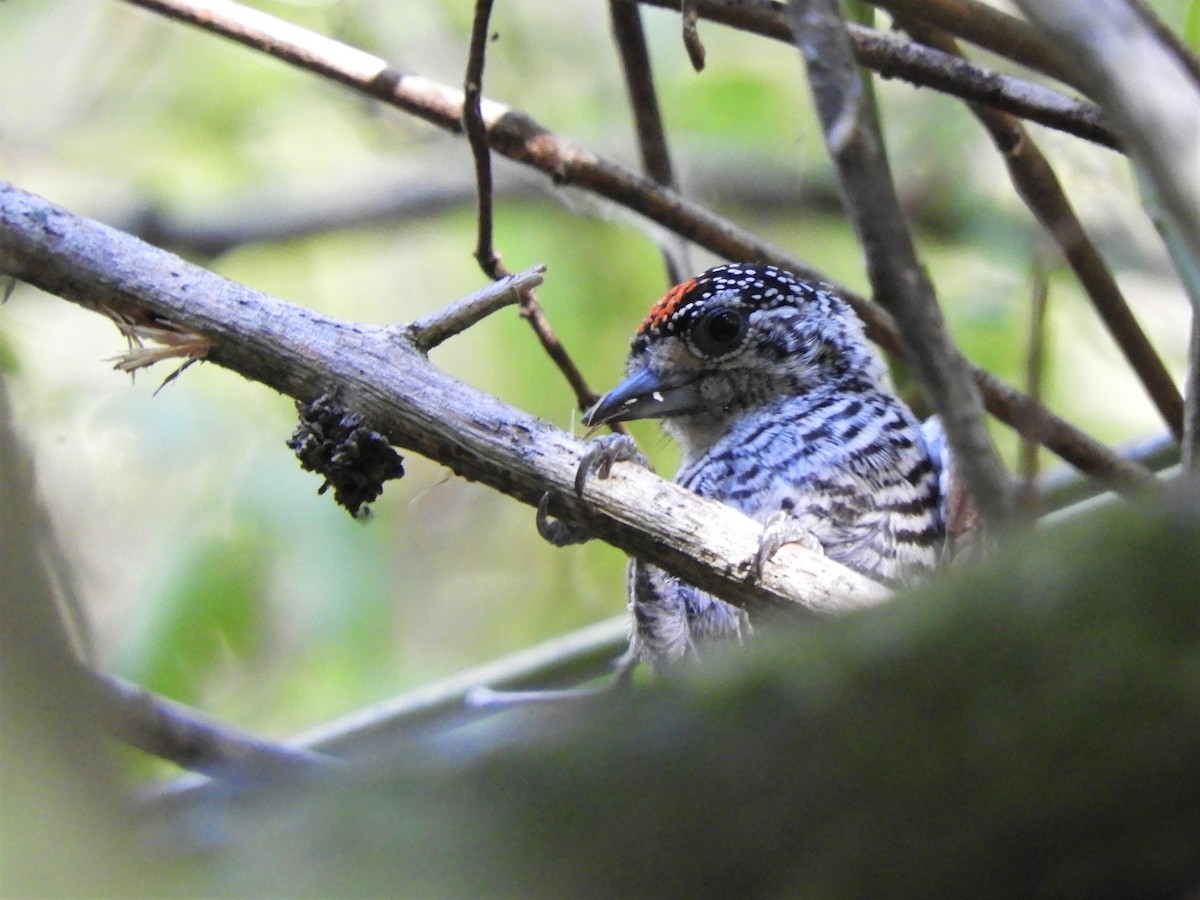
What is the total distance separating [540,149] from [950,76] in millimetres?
949

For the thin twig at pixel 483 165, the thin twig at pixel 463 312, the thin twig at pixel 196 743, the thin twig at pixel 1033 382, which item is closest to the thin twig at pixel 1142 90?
the thin twig at pixel 1033 382

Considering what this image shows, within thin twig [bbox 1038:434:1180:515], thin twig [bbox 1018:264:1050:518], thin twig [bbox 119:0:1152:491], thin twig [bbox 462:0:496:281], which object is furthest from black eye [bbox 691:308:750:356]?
thin twig [bbox 1018:264:1050:518]

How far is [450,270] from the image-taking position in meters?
5.93

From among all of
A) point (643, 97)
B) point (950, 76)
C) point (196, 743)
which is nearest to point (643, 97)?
point (643, 97)

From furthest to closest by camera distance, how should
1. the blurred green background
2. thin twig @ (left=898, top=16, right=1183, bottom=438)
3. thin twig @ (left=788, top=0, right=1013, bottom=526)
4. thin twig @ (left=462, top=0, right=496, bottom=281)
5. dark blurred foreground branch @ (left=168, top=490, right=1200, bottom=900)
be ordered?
the blurred green background < thin twig @ (left=898, top=16, right=1183, bottom=438) < thin twig @ (left=462, top=0, right=496, bottom=281) < thin twig @ (left=788, top=0, right=1013, bottom=526) < dark blurred foreground branch @ (left=168, top=490, right=1200, bottom=900)

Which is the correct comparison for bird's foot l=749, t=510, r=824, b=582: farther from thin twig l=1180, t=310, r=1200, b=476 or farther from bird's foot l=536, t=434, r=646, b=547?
thin twig l=1180, t=310, r=1200, b=476

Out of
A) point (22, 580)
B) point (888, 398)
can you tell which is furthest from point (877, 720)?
point (888, 398)

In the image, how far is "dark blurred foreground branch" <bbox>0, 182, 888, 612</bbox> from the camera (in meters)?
2.05

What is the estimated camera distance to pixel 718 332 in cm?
340

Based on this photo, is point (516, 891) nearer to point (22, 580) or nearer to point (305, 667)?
point (22, 580)

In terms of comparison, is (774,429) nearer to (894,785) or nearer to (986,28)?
(986,28)

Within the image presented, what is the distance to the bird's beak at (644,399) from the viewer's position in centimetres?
321

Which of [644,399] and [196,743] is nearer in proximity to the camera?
[196,743]

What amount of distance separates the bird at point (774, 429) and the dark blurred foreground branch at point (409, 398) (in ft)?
2.34
